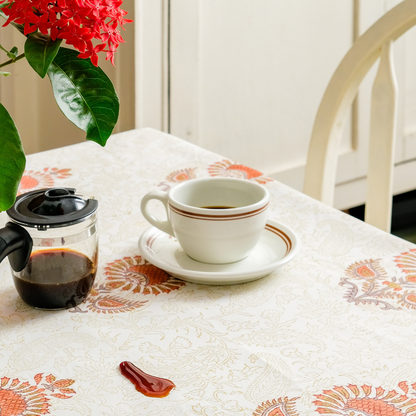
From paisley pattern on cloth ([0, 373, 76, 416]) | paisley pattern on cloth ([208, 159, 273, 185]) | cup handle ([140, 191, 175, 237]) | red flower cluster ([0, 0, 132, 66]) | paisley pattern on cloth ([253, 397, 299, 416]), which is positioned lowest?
paisley pattern on cloth ([0, 373, 76, 416])

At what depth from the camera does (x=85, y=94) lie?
38 cm

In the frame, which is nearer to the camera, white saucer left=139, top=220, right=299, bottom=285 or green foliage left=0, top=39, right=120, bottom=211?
green foliage left=0, top=39, right=120, bottom=211

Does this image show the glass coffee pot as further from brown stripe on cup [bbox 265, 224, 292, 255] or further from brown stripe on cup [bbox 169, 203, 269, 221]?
brown stripe on cup [bbox 265, 224, 292, 255]

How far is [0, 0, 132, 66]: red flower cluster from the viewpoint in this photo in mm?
342

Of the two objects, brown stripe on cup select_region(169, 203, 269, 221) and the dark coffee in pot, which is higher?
brown stripe on cup select_region(169, 203, 269, 221)

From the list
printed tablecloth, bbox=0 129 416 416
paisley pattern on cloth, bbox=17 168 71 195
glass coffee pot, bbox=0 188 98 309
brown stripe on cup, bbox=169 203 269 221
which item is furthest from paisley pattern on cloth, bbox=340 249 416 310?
paisley pattern on cloth, bbox=17 168 71 195

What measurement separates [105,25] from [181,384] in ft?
0.82

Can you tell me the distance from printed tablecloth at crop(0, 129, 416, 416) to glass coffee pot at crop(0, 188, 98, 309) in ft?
0.06

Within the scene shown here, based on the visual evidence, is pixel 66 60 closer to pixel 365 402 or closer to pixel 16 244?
pixel 16 244

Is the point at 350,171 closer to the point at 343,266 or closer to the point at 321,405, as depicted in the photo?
the point at 343,266

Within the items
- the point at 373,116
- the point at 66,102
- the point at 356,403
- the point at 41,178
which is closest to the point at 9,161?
the point at 66,102

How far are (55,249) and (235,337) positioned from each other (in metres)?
0.17

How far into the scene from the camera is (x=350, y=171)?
1.80m

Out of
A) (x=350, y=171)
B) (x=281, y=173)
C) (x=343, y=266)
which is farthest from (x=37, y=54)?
(x=350, y=171)
